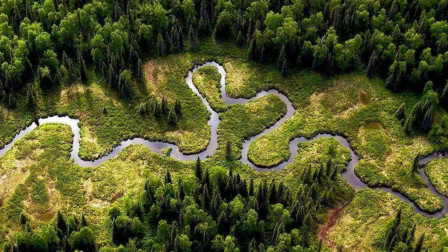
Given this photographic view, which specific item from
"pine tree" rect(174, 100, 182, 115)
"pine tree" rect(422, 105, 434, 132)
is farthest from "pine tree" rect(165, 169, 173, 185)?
"pine tree" rect(422, 105, 434, 132)

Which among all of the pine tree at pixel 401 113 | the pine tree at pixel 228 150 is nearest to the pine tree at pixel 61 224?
the pine tree at pixel 228 150

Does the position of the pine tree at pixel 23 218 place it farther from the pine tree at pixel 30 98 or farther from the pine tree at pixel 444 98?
the pine tree at pixel 444 98

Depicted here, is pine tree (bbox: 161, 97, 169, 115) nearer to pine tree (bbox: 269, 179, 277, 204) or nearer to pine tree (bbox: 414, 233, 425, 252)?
pine tree (bbox: 269, 179, 277, 204)

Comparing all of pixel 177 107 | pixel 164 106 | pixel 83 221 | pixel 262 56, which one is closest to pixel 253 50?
pixel 262 56

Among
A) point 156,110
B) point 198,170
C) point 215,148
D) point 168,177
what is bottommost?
point 168,177

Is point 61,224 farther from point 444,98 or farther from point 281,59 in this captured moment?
point 444,98

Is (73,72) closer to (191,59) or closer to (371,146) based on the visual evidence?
(191,59)
